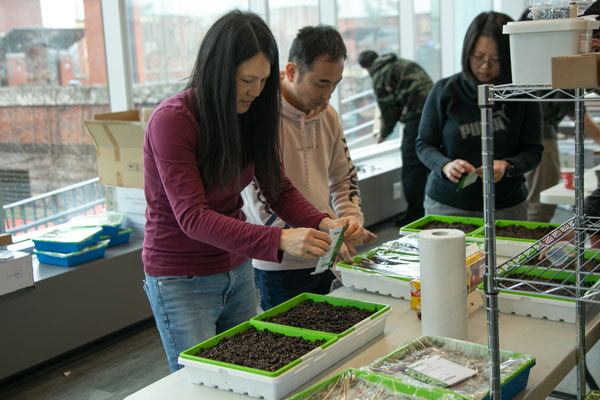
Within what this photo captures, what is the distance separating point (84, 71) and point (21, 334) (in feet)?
5.59

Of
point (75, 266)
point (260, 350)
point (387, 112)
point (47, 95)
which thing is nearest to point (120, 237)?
point (75, 266)

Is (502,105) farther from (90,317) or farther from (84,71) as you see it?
(84,71)

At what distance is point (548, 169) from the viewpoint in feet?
14.7

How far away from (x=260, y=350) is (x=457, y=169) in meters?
1.32

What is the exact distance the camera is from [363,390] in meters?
1.27

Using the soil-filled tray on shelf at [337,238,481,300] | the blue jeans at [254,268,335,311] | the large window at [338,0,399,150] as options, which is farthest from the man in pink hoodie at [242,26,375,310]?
the large window at [338,0,399,150]

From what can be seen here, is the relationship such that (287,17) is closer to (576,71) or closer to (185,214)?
(185,214)

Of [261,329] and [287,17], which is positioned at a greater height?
[287,17]

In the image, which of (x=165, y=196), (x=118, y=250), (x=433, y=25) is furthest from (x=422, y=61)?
(x=165, y=196)

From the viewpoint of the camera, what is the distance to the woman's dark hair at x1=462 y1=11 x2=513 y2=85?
2.44 m

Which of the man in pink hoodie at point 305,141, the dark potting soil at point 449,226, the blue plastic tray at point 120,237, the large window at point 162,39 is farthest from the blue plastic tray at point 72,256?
the dark potting soil at point 449,226

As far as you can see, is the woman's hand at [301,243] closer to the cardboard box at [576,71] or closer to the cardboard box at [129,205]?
the cardboard box at [576,71]

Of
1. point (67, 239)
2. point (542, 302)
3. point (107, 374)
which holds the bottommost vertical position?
point (107, 374)

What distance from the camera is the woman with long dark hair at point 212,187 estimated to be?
155 centimetres
